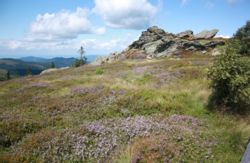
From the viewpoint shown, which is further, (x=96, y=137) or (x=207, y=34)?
(x=207, y=34)

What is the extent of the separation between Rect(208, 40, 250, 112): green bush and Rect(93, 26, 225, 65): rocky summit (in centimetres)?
4591

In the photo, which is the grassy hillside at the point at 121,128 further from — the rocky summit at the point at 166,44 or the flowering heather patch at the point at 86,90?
the rocky summit at the point at 166,44

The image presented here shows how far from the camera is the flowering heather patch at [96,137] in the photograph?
9.44 metres

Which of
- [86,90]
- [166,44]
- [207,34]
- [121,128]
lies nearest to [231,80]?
[121,128]

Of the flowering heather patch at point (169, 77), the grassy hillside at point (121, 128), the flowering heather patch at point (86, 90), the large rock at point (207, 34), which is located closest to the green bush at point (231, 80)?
the grassy hillside at point (121, 128)

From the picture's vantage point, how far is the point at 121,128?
11.1 metres

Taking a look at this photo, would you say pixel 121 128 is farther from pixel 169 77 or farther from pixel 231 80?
pixel 169 77

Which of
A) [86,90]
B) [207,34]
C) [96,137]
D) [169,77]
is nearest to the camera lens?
[96,137]

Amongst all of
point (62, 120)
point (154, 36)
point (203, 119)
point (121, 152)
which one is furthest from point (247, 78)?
point (154, 36)

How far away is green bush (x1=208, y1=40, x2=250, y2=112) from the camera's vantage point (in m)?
13.7

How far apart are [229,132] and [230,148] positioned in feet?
4.54

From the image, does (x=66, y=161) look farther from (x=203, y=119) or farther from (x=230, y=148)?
(x=203, y=119)

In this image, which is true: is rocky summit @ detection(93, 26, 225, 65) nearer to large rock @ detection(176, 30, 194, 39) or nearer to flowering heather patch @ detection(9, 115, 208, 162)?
large rock @ detection(176, 30, 194, 39)

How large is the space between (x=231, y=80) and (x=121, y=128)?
7102 mm
